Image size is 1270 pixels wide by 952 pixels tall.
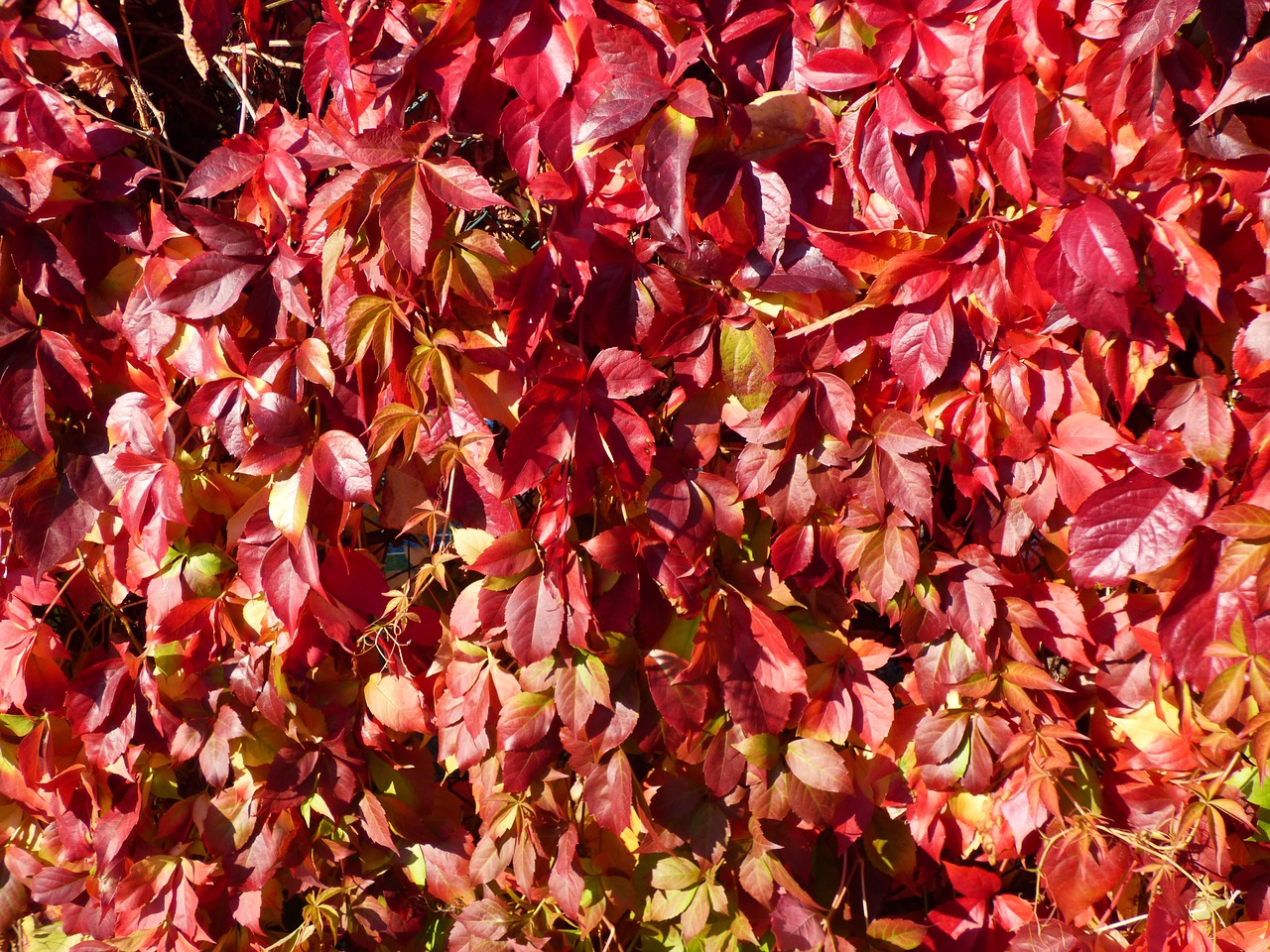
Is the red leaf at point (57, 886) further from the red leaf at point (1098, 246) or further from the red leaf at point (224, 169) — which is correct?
the red leaf at point (1098, 246)

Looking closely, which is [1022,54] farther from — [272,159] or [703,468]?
[272,159]

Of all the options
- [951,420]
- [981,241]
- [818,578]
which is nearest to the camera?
[981,241]

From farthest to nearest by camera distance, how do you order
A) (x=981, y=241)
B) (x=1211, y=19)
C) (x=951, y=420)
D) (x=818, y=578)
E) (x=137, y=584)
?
(x=137, y=584) < (x=818, y=578) < (x=951, y=420) < (x=981, y=241) < (x=1211, y=19)

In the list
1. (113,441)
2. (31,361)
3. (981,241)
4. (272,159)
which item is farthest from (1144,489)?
(31,361)

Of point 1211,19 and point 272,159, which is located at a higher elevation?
point 1211,19

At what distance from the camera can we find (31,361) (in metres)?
1.25

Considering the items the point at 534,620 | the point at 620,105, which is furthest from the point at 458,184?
the point at 534,620

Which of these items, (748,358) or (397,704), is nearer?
(748,358)

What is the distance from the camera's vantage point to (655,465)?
116cm

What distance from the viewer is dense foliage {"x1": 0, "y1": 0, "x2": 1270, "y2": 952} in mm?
998

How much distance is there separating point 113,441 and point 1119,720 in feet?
4.68

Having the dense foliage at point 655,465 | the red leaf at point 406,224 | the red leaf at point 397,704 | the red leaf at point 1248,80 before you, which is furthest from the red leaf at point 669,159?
the red leaf at point 397,704

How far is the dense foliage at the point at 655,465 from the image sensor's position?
1.00m

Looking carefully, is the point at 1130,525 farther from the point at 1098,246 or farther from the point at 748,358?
the point at 748,358
